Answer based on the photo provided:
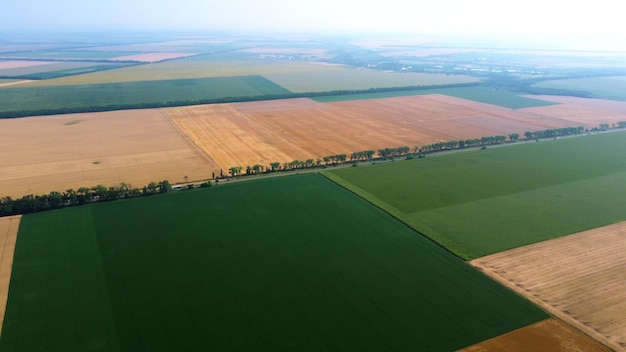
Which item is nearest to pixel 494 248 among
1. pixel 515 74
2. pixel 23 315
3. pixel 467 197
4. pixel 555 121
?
pixel 467 197

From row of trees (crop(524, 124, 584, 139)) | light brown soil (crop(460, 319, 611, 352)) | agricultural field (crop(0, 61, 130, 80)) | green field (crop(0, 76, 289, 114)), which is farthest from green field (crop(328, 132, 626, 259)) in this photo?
agricultural field (crop(0, 61, 130, 80))

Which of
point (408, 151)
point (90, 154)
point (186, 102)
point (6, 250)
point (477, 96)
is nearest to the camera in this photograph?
point (6, 250)

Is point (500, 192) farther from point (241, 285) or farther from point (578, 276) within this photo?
point (241, 285)

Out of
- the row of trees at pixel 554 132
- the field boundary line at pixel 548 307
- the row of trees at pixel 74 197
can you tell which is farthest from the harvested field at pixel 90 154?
the row of trees at pixel 554 132

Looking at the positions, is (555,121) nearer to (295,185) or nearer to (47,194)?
(295,185)

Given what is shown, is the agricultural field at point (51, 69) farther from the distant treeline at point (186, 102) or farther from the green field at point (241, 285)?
the green field at point (241, 285)

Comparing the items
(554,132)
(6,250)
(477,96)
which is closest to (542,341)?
(6,250)
